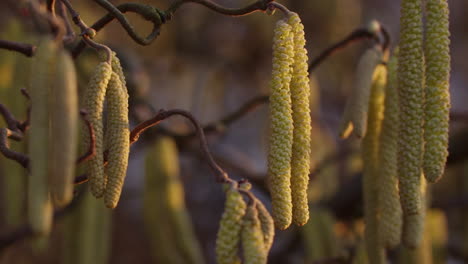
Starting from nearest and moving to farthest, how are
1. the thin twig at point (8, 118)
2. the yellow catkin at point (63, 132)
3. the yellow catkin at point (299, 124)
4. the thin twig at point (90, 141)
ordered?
the yellow catkin at point (63, 132), the thin twig at point (90, 141), the yellow catkin at point (299, 124), the thin twig at point (8, 118)

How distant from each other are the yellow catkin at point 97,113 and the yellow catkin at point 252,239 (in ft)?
0.71

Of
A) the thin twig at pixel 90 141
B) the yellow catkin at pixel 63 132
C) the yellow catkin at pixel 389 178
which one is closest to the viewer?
the yellow catkin at pixel 63 132

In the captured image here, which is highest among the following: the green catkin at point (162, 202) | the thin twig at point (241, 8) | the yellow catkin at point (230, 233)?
the thin twig at point (241, 8)

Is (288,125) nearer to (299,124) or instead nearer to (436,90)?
(299,124)

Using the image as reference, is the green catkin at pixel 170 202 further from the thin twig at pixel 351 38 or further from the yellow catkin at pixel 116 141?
the yellow catkin at pixel 116 141

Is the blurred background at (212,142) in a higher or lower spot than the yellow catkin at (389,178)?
lower

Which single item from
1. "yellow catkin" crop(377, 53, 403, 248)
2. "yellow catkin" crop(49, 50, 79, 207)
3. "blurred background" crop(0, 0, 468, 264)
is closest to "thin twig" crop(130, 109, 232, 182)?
"yellow catkin" crop(49, 50, 79, 207)

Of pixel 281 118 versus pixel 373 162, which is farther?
pixel 373 162

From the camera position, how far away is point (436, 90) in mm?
1045

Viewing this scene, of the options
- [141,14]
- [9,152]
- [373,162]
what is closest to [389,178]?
[373,162]

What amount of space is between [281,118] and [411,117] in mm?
245

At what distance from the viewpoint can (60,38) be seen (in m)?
0.80

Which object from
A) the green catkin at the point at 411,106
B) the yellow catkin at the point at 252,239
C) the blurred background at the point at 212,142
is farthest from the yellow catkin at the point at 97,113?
the blurred background at the point at 212,142

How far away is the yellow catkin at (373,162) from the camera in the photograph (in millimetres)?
1276
